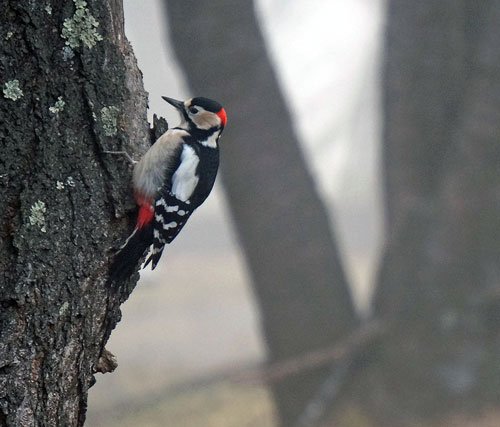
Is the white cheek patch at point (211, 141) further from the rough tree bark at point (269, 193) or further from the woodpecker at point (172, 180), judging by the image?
the rough tree bark at point (269, 193)

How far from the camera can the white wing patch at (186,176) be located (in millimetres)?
2559

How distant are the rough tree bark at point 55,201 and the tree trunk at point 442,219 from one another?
3.27 m

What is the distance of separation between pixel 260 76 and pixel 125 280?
10.8 ft

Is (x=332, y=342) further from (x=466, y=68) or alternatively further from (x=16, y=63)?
(x=16, y=63)

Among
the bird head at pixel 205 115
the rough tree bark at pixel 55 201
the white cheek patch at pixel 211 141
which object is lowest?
the white cheek patch at pixel 211 141

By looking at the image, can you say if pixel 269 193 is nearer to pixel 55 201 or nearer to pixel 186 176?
pixel 186 176

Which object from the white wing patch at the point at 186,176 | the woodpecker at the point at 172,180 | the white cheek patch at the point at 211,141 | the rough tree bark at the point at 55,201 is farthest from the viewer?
the white cheek patch at the point at 211,141

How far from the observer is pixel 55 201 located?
5.90ft

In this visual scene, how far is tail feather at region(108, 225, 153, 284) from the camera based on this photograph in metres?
1.90

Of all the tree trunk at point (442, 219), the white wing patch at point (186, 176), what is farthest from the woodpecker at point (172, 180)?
the tree trunk at point (442, 219)

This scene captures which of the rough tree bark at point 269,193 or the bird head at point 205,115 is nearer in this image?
the bird head at point 205,115

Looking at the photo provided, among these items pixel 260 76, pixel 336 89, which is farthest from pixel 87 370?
pixel 336 89

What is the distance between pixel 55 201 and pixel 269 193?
3.35m

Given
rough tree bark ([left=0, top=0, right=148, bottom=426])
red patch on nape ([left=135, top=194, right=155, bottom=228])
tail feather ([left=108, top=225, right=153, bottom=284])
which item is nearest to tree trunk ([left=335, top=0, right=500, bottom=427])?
red patch on nape ([left=135, top=194, right=155, bottom=228])
